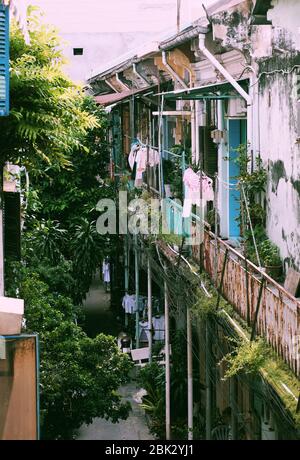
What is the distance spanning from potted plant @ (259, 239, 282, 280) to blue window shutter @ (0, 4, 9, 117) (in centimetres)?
481

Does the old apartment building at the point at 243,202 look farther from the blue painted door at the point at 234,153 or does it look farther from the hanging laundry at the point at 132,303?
the hanging laundry at the point at 132,303

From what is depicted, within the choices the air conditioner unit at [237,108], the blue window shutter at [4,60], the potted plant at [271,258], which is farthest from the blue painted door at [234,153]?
the blue window shutter at [4,60]

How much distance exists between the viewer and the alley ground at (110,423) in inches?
782

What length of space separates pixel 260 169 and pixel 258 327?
4044 millimetres

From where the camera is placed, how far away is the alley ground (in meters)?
19.9

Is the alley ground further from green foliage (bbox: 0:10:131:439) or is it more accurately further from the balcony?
the balcony

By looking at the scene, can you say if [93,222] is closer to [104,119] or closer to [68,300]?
[104,119]

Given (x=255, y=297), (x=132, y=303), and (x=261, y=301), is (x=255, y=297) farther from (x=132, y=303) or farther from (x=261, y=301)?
(x=132, y=303)

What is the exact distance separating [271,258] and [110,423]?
26.1 ft

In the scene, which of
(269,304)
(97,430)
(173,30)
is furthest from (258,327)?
(173,30)

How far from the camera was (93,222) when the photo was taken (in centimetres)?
2491

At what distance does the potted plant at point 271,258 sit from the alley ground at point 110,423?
665 centimetres

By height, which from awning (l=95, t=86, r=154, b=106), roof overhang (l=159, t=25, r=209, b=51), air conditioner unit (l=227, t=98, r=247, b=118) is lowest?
air conditioner unit (l=227, t=98, r=247, b=118)

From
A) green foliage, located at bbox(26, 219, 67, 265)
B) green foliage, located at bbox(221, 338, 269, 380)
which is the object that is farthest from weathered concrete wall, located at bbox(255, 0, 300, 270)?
green foliage, located at bbox(26, 219, 67, 265)
